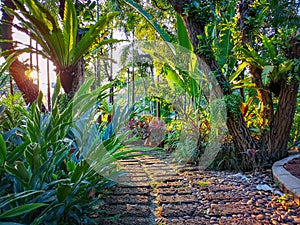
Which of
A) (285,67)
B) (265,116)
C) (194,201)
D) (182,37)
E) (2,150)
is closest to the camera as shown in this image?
(2,150)

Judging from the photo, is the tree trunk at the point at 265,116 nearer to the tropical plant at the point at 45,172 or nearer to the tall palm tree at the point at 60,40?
the tall palm tree at the point at 60,40

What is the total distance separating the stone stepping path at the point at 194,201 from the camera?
1.44 m

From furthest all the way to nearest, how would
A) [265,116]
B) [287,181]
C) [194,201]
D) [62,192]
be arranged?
1. [265,116]
2. [287,181]
3. [194,201]
4. [62,192]

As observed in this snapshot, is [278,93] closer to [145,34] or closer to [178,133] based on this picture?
[178,133]

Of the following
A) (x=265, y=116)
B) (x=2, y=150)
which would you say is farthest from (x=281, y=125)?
(x=2, y=150)

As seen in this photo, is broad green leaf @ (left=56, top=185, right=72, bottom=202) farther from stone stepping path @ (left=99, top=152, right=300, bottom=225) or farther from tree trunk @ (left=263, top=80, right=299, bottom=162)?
tree trunk @ (left=263, top=80, right=299, bottom=162)

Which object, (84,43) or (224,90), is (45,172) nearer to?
(84,43)

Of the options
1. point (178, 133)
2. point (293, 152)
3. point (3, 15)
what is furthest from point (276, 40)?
point (3, 15)

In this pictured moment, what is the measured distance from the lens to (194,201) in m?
1.73

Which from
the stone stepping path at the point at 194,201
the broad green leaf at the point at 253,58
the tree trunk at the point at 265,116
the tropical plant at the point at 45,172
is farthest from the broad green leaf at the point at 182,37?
the tropical plant at the point at 45,172

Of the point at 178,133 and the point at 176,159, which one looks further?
the point at 178,133

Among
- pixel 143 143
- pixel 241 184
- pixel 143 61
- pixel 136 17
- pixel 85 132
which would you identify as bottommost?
pixel 143 143

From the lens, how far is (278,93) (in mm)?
2576

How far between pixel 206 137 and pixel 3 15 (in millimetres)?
2634
